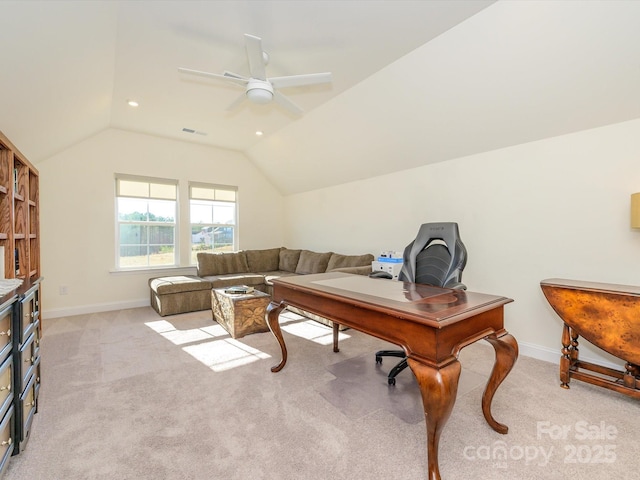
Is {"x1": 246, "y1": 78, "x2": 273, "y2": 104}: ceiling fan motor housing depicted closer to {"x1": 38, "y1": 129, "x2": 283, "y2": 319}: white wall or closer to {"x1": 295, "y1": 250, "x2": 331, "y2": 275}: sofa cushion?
{"x1": 295, "y1": 250, "x2": 331, "y2": 275}: sofa cushion

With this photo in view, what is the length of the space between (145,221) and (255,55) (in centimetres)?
393

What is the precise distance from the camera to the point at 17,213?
8.65 feet

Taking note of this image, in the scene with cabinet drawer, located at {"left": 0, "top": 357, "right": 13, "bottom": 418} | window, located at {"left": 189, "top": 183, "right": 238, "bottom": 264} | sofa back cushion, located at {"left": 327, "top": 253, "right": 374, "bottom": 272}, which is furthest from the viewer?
window, located at {"left": 189, "top": 183, "right": 238, "bottom": 264}

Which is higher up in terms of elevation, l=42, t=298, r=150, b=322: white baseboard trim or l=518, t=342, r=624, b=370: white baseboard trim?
l=518, t=342, r=624, b=370: white baseboard trim

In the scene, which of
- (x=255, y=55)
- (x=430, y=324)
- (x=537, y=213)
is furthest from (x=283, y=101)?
(x=537, y=213)

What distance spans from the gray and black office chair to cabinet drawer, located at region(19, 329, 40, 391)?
2311mm

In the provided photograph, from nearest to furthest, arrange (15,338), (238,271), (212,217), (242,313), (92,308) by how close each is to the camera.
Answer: (15,338) < (242,313) < (92,308) < (238,271) < (212,217)

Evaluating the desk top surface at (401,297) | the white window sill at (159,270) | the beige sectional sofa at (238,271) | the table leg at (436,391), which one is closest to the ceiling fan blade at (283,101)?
the desk top surface at (401,297)

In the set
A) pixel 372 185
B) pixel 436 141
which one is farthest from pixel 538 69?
pixel 372 185

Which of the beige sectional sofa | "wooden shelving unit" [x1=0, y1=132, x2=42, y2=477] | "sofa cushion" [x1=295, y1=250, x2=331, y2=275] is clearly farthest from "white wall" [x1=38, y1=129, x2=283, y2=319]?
"sofa cushion" [x1=295, y1=250, x2=331, y2=275]

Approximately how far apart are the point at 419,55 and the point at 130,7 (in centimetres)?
222

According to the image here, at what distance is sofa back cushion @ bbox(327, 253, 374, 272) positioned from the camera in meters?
4.41

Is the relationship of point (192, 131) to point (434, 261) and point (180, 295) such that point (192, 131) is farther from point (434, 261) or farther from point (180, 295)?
point (434, 261)

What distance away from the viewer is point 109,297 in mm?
4613
